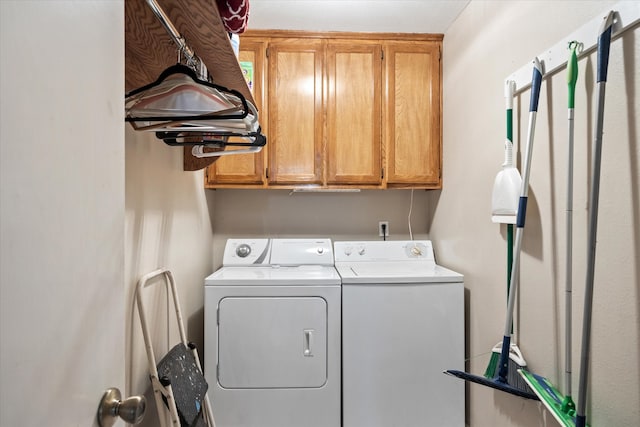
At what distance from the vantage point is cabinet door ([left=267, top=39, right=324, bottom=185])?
221cm

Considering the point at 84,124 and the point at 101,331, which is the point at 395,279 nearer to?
the point at 101,331

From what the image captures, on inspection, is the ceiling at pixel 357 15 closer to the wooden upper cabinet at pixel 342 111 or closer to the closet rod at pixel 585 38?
the wooden upper cabinet at pixel 342 111

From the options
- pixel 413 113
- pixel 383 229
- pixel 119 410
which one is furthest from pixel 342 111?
pixel 119 410

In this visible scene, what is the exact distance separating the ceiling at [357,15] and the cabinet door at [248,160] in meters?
0.16

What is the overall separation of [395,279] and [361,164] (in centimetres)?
83

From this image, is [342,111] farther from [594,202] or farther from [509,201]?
[594,202]

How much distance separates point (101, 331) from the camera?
60 cm

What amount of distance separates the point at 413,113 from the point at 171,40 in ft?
5.38

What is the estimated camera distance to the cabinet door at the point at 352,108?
2.22 m

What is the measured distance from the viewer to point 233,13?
112 cm

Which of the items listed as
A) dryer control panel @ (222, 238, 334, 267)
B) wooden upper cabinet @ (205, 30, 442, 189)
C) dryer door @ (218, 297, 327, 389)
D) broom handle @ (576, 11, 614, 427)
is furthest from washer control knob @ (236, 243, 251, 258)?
broom handle @ (576, 11, 614, 427)

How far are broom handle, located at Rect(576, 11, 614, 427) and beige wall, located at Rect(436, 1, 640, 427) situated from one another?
67 mm

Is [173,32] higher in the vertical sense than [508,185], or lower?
higher

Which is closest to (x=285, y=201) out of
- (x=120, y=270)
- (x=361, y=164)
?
(x=361, y=164)
